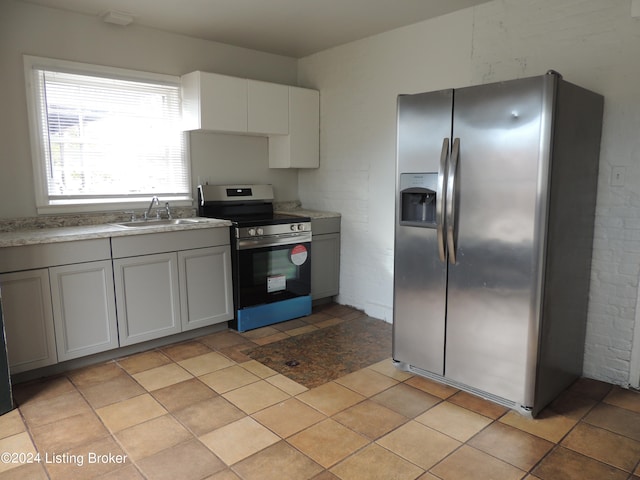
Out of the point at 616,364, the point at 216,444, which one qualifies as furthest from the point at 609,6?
the point at 216,444

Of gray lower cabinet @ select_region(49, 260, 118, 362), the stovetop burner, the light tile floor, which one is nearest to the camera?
the light tile floor

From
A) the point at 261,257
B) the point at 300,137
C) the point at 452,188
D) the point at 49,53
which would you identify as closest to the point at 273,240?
the point at 261,257

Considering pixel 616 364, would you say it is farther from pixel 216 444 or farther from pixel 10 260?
pixel 10 260

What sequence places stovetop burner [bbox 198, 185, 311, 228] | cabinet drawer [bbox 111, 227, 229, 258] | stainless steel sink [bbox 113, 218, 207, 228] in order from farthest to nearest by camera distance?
stovetop burner [bbox 198, 185, 311, 228] → stainless steel sink [bbox 113, 218, 207, 228] → cabinet drawer [bbox 111, 227, 229, 258]

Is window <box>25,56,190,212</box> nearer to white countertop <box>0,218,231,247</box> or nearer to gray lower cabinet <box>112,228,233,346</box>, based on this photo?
white countertop <box>0,218,231,247</box>

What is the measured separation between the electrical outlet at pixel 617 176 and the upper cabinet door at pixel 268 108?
8.69 ft

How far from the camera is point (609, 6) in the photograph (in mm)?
2672

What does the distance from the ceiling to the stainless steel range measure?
1303mm

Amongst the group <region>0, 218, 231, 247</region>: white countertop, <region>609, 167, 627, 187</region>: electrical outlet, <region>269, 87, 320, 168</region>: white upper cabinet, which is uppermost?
<region>269, 87, 320, 168</region>: white upper cabinet

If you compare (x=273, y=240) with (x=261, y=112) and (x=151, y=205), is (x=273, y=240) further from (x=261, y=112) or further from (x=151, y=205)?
(x=261, y=112)

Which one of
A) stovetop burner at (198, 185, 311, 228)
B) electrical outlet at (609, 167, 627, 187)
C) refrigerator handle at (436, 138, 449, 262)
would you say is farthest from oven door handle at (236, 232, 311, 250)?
electrical outlet at (609, 167, 627, 187)

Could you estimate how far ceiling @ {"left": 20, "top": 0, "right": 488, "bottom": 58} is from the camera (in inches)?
125

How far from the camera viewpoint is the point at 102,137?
11.7ft

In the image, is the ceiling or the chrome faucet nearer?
the ceiling
